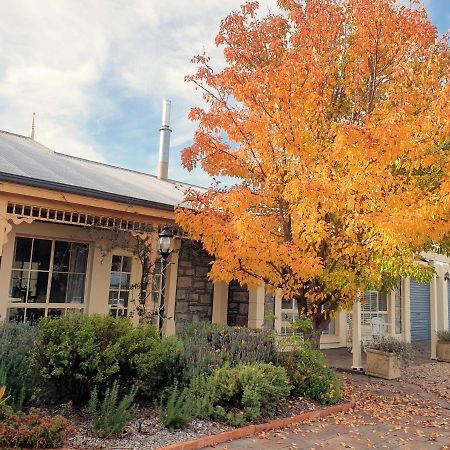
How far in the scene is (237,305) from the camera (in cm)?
1045

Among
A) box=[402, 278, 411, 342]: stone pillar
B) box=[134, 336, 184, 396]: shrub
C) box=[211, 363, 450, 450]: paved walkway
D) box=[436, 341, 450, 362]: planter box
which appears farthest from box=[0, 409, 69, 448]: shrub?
box=[402, 278, 411, 342]: stone pillar

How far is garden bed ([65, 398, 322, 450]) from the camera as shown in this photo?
13.5 feet

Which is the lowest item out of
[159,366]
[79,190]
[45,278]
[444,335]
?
[159,366]

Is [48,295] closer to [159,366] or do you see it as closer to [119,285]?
[119,285]

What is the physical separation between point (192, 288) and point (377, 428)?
5.46 meters

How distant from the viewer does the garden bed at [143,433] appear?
4.11 meters

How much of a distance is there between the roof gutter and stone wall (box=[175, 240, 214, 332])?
190 centimetres

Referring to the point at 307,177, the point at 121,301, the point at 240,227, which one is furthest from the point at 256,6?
the point at 121,301

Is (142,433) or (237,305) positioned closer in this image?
(142,433)

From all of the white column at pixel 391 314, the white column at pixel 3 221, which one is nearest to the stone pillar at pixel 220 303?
the white column at pixel 3 221

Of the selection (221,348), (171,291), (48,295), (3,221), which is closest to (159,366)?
(221,348)

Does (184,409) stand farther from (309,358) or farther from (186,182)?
(186,182)

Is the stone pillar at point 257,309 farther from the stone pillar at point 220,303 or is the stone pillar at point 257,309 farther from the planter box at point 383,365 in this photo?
the planter box at point 383,365

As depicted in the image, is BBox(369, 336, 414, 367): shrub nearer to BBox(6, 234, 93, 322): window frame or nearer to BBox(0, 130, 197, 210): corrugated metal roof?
BBox(0, 130, 197, 210): corrugated metal roof
